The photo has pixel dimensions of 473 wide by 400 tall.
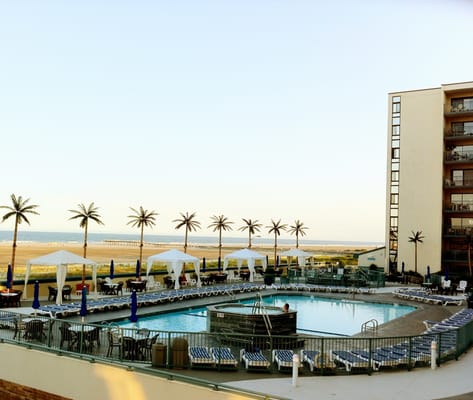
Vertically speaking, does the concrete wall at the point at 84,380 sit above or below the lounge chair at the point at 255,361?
below

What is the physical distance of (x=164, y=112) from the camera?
47.4 m

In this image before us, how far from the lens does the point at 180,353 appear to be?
1244 centimetres

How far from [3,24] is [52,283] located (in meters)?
13.8

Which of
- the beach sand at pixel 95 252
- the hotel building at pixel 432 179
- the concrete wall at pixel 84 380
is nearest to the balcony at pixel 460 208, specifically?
the hotel building at pixel 432 179

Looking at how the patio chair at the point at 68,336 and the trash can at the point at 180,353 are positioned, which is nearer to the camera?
the trash can at the point at 180,353

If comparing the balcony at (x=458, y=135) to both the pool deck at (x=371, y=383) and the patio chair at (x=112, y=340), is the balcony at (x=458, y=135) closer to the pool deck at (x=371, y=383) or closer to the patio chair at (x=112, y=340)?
the pool deck at (x=371, y=383)

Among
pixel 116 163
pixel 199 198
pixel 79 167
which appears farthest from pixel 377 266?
pixel 199 198

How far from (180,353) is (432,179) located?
36.1 metres

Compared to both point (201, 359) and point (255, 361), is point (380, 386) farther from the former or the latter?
point (201, 359)

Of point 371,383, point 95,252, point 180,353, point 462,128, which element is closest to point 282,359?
point 371,383

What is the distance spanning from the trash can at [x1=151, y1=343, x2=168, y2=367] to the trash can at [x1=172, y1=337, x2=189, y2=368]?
0.24m

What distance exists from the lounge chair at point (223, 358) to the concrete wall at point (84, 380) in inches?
71.3

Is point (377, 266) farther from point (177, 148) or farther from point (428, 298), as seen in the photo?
point (177, 148)

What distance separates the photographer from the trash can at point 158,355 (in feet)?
40.2
